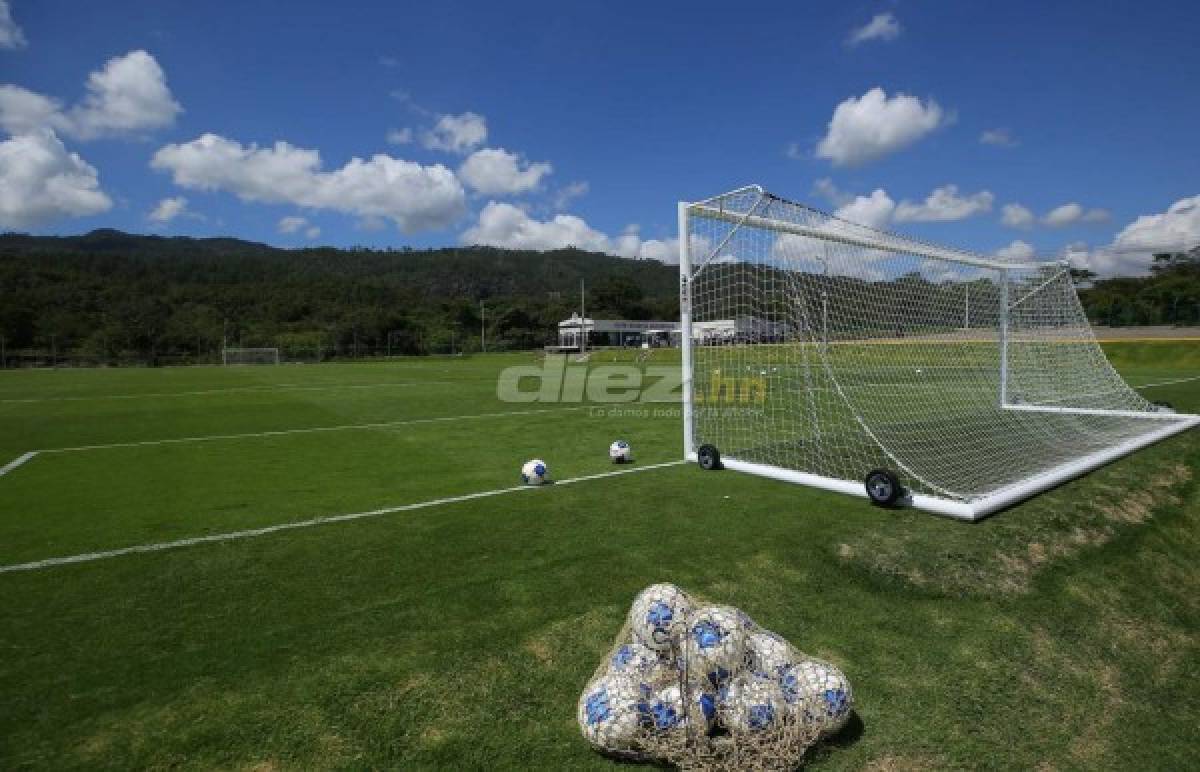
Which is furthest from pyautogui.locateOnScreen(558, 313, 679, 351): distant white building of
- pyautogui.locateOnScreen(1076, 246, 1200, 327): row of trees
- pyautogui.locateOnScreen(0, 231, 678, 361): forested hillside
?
pyautogui.locateOnScreen(1076, 246, 1200, 327): row of trees

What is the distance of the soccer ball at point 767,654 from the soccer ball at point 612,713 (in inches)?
24.5

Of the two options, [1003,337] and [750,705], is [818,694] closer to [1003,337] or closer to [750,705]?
[750,705]

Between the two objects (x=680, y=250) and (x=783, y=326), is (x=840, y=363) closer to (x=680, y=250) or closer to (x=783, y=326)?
(x=783, y=326)

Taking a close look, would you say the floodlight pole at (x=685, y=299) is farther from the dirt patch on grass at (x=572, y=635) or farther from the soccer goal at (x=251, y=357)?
the soccer goal at (x=251, y=357)

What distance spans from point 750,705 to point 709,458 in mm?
5741

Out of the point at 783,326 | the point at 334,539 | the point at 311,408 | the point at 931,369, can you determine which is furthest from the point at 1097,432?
the point at 311,408

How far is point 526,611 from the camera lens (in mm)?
4434

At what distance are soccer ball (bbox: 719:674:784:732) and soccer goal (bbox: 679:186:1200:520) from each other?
3757mm

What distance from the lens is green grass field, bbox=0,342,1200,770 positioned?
3.24 m

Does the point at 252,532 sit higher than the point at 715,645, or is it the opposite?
the point at 715,645

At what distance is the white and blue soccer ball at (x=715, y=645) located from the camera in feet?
10.0

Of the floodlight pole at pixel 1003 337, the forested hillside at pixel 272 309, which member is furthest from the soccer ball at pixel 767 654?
the forested hillside at pixel 272 309

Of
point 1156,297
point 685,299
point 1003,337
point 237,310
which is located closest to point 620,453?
point 685,299

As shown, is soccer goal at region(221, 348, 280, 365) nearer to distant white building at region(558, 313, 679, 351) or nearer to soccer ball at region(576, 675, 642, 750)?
distant white building at region(558, 313, 679, 351)
